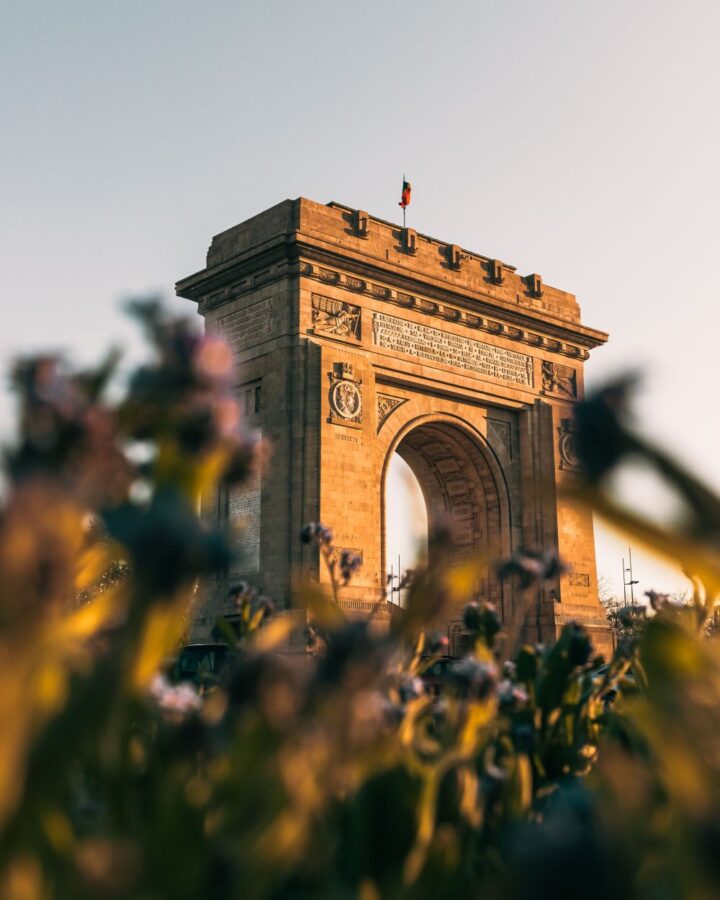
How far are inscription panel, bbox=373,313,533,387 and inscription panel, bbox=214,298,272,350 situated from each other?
251cm

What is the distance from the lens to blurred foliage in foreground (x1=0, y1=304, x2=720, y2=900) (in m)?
0.90

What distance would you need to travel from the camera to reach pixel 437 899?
4.92 ft

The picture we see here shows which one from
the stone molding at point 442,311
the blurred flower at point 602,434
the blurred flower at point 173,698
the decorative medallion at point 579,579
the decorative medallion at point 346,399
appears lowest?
the blurred flower at point 173,698

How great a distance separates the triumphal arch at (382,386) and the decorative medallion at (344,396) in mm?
31

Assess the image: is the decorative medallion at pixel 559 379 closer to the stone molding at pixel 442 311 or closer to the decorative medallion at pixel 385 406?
the stone molding at pixel 442 311

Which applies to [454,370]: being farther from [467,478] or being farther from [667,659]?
[667,659]


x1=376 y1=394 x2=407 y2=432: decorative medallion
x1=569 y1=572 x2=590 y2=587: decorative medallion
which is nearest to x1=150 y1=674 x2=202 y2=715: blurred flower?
x1=376 y1=394 x2=407 y2=432: decorative medallion

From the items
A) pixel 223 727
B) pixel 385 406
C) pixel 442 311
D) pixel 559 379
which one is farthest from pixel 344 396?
pixel 223 727

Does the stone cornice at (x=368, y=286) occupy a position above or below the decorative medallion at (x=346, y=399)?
above

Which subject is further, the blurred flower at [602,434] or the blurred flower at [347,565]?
the blurred flower at [347,565]

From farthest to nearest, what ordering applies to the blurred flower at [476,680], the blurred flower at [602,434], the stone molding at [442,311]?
the stone molding at [442,311]
the blurred flower at [476,680]
the blurred flower at [602,434]

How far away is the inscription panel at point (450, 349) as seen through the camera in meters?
22.2

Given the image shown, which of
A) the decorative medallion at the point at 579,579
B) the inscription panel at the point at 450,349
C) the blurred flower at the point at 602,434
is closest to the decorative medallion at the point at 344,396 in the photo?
the inscription panel at the point at 450,349

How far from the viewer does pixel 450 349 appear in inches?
925
